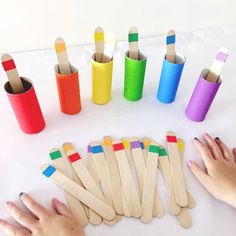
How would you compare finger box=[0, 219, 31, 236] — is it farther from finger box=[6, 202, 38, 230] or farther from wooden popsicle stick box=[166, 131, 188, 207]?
wooden popsicle stick box=[166, 131, 188, 207]

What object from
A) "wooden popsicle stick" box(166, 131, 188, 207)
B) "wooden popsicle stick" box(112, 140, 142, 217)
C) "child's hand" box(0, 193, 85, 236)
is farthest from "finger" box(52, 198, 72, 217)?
"wooden popsicle stick" box(166, 131, 188, 207)

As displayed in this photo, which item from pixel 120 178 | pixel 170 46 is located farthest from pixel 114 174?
pixel 170 46

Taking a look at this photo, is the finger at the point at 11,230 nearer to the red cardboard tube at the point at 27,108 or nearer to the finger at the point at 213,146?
the red cardboard tube at the point at 27,108

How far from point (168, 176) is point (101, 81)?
0.28 meters

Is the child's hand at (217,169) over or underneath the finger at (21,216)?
underneath

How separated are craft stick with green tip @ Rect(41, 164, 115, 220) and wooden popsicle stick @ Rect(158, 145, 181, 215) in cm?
12

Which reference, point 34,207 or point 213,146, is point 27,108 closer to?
point 34,207

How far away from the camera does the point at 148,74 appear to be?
915 millimetres

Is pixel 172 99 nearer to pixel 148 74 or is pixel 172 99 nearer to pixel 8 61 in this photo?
pixel 148 74

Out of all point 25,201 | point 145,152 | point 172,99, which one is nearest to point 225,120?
point 172,99

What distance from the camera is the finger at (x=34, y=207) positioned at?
23.4 inches

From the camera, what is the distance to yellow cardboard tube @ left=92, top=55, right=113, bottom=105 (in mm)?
739

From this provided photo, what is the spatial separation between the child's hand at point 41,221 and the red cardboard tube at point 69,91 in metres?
0.25

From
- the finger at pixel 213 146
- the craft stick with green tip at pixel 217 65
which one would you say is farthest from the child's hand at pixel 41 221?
the craft stick with green tip at pixel 217 65
